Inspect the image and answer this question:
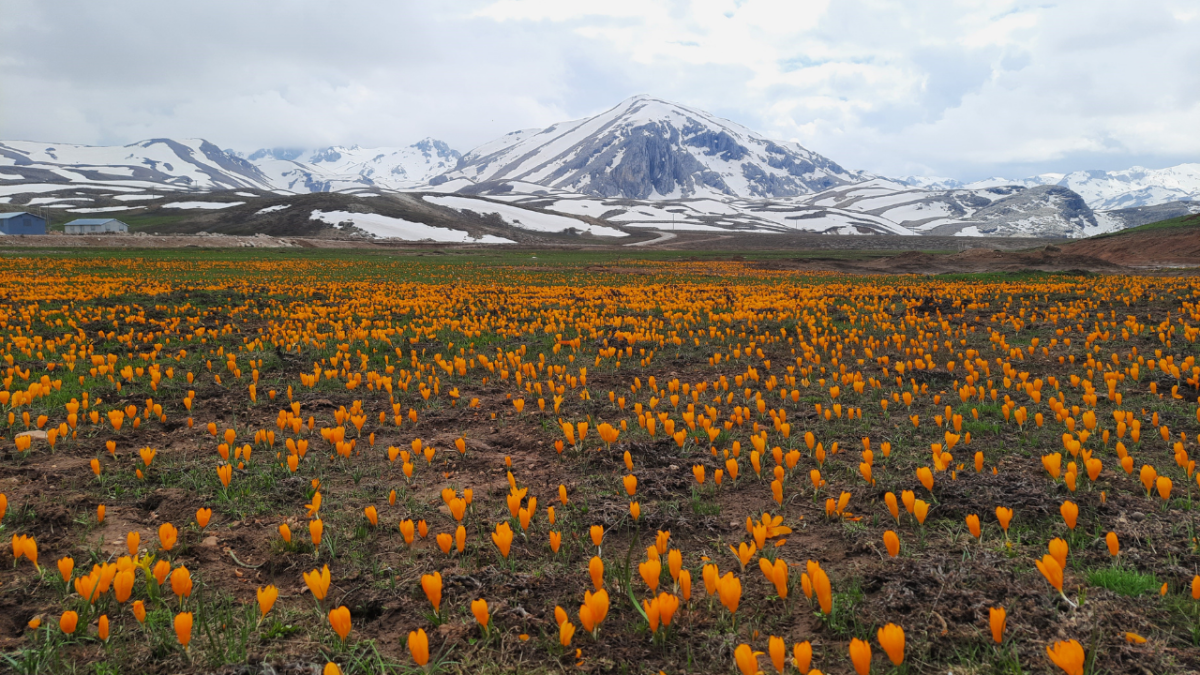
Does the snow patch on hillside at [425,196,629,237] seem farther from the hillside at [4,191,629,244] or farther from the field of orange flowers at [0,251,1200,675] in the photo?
the field of orange flowers at [0,251,1200,675]

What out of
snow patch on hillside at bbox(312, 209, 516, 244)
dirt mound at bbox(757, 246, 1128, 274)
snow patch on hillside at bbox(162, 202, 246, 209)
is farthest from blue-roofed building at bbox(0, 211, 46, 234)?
dirt mound at bbox(757, 246, 1128, 274)

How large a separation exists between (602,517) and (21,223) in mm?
156674

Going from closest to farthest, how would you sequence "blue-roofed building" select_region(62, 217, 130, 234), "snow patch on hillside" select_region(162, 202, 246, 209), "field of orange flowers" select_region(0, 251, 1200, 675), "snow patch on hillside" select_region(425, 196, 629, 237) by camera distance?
1. "field of orange flowers" select_region(0, 251, 1200, 675)
2. "blue-roofed building" select_region(62, 217, 130, 234)
3. "snow patch on hillside" select_region(162, 202, 246, 209)
4. "snow patch on hillside" select_region(425, 196, 629, 237)

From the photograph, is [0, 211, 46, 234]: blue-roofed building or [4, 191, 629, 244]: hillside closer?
[0, 211, 46, 234]: blue-roofed building

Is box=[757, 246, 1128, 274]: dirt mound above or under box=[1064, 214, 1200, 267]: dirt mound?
under

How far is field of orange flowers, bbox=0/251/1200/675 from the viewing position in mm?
2816

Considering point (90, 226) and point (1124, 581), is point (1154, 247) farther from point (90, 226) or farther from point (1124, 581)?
point (90, 226)

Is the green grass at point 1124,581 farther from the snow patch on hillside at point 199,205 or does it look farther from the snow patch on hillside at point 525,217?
the snow patch on hillside at point 199,205

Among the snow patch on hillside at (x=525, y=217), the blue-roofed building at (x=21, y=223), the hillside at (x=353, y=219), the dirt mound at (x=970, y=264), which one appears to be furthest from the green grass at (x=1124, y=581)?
the blue-roofed building at (x=21, y=223)

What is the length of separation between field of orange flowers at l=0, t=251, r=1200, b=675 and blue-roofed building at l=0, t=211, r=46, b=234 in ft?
469

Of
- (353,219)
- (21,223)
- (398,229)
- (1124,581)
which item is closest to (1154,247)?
(1124,581)

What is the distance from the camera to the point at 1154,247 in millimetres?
53000

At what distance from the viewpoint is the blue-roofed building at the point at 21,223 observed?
110125mm

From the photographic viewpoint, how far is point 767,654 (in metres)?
2.82
